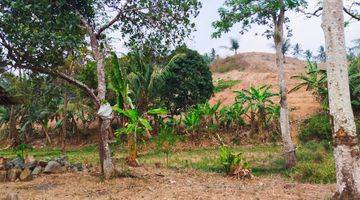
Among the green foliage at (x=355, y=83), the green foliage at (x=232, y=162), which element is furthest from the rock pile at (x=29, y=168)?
the green foliage at (x=355, y=83)

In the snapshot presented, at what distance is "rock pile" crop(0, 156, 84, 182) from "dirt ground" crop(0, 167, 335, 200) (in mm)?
482

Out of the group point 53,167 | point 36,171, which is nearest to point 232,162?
point 53,167

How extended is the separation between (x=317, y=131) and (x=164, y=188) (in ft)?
47.7

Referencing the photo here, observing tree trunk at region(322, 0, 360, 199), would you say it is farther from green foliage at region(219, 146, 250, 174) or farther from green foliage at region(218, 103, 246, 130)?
green foliage at region(218, 103, 246, 130)

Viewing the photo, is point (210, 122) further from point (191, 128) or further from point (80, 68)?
point (80, 68)

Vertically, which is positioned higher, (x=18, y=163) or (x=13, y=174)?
(x=18, y=163)

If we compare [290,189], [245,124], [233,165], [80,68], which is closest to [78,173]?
[233,165]

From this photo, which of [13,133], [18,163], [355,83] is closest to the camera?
[18,163]

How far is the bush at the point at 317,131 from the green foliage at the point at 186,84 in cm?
706

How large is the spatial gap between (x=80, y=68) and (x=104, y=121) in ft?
40.8

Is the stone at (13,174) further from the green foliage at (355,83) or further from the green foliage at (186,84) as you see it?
the green foliage at (355,83)

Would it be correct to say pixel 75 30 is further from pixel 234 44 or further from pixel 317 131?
pixel 234 44

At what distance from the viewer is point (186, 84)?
28.4 m

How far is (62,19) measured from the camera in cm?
1141
